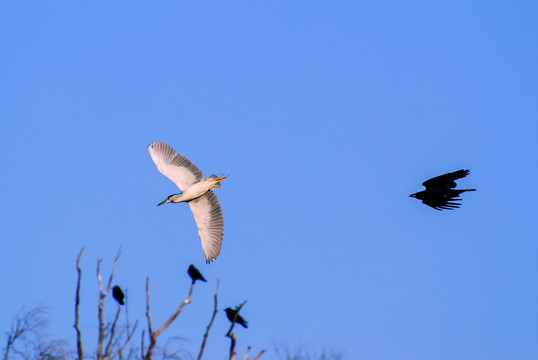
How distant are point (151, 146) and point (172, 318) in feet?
25.0

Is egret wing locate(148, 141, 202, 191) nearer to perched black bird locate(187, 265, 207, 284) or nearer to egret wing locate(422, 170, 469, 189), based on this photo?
egret wing locate(422, 170, 469, 189)

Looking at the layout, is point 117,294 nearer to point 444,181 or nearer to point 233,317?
point 233,317

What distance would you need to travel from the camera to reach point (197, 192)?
1880cm

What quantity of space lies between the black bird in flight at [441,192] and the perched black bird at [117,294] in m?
4.73

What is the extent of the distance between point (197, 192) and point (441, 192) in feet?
18.7

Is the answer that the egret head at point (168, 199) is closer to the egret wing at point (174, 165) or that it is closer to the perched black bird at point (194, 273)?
the egret wing at point (174, 165)

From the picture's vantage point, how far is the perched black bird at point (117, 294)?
13.7m

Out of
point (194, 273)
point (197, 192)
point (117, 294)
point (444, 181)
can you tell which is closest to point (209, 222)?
point (197, 192)

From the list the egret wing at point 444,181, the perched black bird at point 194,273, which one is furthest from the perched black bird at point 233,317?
the egret wing at point 444,181

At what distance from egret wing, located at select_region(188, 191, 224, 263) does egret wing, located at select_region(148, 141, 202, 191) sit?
53cm

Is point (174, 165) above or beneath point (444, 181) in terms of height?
above

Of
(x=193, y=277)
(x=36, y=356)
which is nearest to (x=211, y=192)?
(x=36, y=356)

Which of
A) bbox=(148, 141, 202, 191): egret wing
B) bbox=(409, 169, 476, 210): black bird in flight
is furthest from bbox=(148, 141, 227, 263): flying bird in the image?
bbox=(409, 169, 476, 210): black bird in flight

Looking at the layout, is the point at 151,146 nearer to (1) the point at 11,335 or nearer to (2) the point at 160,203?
(2) the point at 160,203
